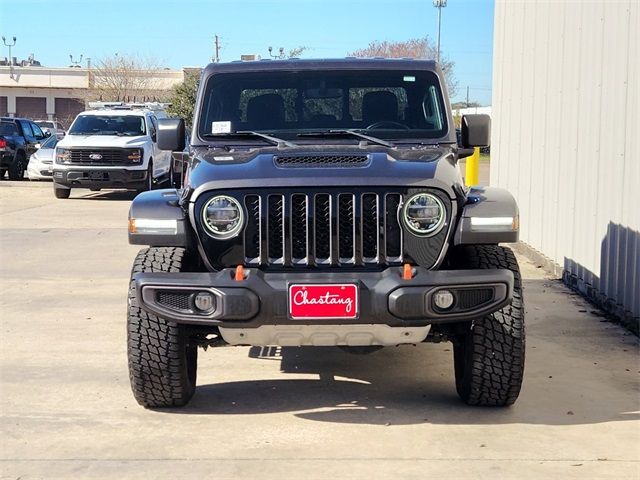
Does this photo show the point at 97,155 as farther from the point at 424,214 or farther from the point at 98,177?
the point at 424,214

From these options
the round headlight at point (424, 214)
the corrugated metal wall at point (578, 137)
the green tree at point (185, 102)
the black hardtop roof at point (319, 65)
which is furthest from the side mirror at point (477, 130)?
the green tree at point (185, 102)

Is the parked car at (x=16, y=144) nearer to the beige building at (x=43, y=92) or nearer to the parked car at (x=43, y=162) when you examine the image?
the parked car at (x=43, y=162)

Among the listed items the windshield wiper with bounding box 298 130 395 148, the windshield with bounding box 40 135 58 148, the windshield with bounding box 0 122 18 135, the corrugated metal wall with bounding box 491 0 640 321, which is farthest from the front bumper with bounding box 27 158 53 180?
the windshield wiper with bounding box 298 130 395 148

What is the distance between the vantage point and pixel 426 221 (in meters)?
5.79

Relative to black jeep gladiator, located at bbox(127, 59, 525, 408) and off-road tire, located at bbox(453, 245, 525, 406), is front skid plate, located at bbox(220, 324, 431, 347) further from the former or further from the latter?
off-road tire, located at bbox(453, 245, 525, 406)

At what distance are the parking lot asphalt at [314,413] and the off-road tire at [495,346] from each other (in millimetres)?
159

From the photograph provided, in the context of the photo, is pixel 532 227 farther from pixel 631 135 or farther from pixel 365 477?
pixel 365 477

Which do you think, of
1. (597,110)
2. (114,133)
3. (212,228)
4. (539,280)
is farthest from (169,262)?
(114,133)

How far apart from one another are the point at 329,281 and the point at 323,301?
0.35 feet

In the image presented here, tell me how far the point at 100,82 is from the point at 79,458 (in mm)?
65015

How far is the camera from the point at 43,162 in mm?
26484

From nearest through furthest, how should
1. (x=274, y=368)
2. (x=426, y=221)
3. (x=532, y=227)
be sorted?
(x=426, y=221) → (x=274, y=368) → (x=532, y=227)

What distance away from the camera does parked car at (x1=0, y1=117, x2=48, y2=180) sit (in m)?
27.2

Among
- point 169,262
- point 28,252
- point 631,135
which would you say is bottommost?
point 28,252
